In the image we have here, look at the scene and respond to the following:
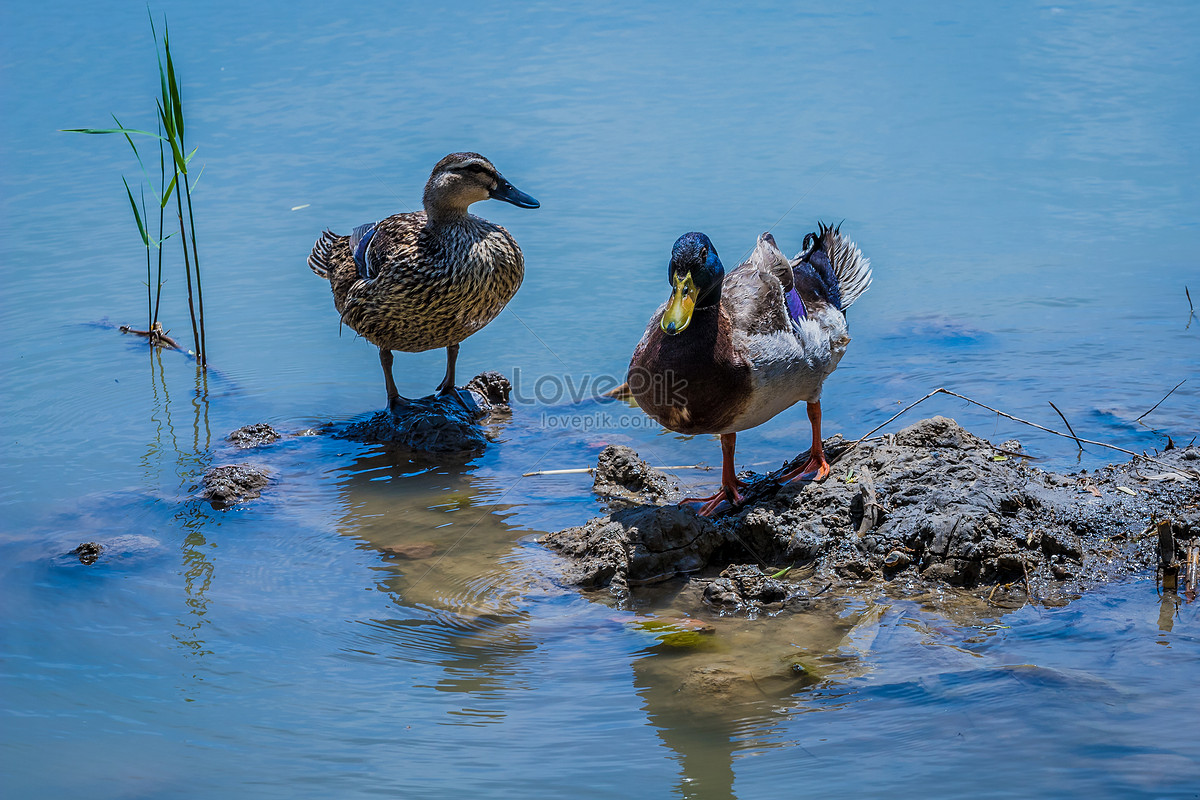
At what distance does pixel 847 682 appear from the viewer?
3490 mm

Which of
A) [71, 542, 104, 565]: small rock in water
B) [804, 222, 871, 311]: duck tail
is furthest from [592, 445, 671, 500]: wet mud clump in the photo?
[71, 542, 104, 565]: small rock in water

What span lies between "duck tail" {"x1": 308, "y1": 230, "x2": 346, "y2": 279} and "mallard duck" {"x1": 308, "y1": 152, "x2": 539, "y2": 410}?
27 centimetres

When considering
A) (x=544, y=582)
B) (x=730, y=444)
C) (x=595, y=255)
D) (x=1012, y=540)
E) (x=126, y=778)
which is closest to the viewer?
(x=126, y=778)

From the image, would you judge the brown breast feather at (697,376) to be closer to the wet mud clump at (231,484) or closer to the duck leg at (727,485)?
the duck leg at (727,485)

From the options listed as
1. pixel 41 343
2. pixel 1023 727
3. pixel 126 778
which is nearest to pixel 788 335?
pixel 1023 727

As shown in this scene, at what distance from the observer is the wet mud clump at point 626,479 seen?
5223 millimetres

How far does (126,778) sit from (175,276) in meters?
5.93

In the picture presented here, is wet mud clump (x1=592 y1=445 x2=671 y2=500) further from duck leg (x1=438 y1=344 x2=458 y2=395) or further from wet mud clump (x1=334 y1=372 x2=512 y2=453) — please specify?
duck leg (x1=438 y1=344 x2=458 y2=395)

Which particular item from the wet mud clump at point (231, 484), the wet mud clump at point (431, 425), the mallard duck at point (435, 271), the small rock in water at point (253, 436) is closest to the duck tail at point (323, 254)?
the mallard duck at point (435, 271)

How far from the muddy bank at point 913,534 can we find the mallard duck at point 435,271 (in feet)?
6.42

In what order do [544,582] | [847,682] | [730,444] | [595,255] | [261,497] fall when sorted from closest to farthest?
[847,682] < [544,582] < [730,444] < [261,497] < [595,255]

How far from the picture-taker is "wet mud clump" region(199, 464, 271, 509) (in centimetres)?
518

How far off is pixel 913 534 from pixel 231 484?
10.7 feet

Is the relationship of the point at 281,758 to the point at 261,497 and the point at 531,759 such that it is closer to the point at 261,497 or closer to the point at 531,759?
the point at 531,759
